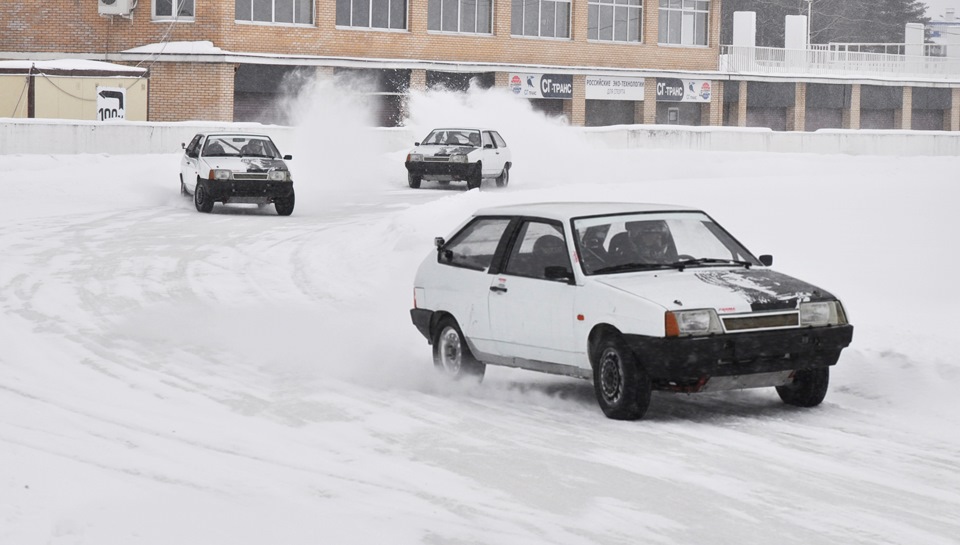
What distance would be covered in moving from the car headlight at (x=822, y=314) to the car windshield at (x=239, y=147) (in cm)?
1920

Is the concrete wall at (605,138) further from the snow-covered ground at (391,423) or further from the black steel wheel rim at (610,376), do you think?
the black steel wheel rim at (610,376)

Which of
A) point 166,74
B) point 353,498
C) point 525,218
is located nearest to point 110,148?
point 166,74

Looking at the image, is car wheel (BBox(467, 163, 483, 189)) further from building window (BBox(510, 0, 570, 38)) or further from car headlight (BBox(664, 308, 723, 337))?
car headlight (BBox(664, 308, 723, 337))

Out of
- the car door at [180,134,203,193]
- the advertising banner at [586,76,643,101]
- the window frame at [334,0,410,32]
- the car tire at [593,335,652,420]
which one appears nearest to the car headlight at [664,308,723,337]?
the car tire at [593,335,652,420]

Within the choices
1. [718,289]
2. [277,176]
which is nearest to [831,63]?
[277,176]

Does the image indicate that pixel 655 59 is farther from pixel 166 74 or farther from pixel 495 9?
pixel 166 74

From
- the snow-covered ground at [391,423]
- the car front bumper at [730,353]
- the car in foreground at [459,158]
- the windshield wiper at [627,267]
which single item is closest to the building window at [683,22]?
the car in foreground at [459,158]

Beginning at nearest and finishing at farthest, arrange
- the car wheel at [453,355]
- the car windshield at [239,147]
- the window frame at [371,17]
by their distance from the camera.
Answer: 1. the car wheel at [453,355]
2. the car windshield at [239,147]
3. the window frame at [371,17]

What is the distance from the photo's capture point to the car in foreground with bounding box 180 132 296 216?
2614 centimetres

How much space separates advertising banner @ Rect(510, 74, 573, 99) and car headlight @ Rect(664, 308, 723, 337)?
47.7 metres

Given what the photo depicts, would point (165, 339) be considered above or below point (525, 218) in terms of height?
below

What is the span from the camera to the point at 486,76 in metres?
55.6

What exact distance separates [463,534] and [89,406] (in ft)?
12.1

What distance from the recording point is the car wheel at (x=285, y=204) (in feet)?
87.0
